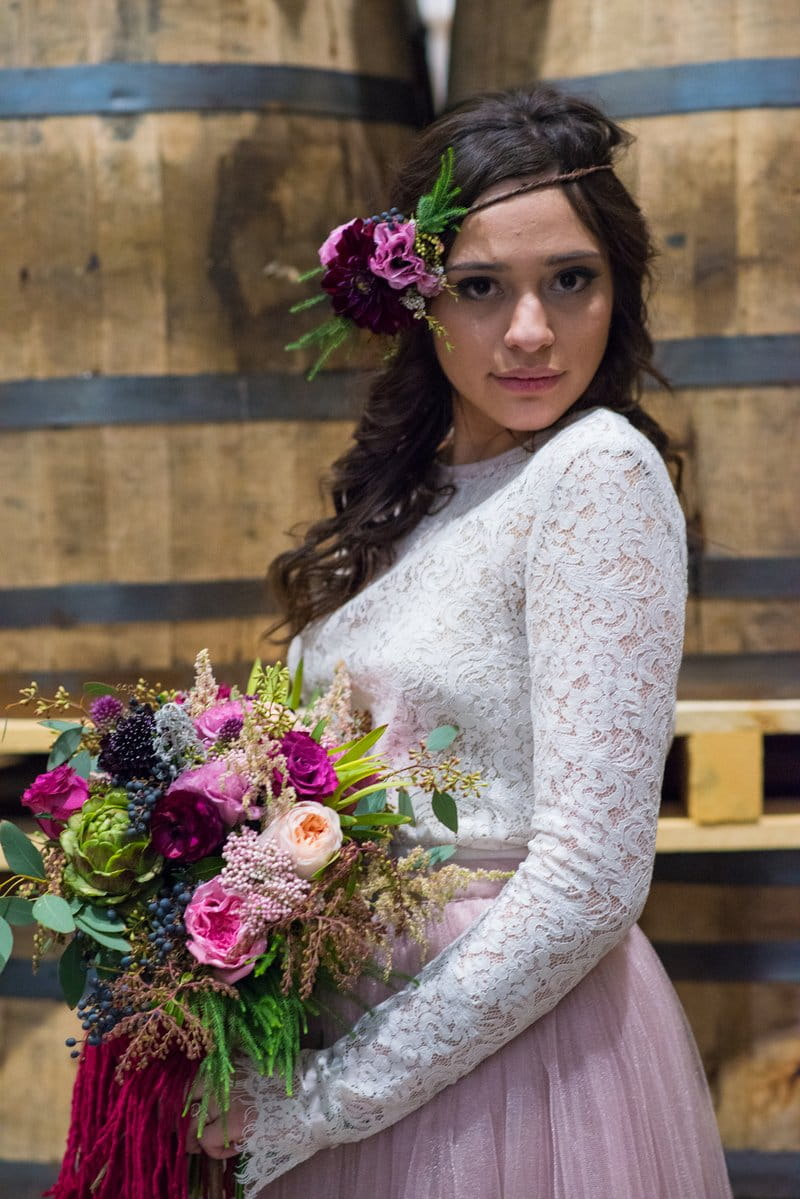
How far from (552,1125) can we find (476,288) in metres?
0.85

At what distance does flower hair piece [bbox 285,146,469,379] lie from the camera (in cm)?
137

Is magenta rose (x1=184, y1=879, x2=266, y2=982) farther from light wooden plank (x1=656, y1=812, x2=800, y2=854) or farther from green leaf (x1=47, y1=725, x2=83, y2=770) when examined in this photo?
light wooden plank (x1=656, y1=812, x2=800, y2=854)

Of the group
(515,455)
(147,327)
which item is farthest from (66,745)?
(147,327)

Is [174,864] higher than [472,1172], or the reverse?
[174,864]

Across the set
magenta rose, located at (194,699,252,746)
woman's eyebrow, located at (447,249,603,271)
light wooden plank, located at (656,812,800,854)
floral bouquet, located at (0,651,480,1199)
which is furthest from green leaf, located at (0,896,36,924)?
light wooden plank, located at (656,812,800,854)

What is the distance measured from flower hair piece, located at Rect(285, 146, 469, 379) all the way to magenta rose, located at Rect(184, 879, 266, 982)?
0.61 meters

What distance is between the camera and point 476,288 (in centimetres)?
138

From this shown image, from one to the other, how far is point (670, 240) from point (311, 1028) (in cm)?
119

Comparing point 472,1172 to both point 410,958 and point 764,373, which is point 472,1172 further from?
point 764,373

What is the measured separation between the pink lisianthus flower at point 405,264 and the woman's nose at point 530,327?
0.11m

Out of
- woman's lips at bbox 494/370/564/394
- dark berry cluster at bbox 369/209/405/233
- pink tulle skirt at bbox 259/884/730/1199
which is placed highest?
dark berry cluster at bbox 369/209/405/233

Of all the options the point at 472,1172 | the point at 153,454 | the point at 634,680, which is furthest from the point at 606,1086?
the point at 153,454

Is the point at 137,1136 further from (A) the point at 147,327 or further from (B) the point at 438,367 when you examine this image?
(A) the point at 147,327

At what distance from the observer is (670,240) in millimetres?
1842
